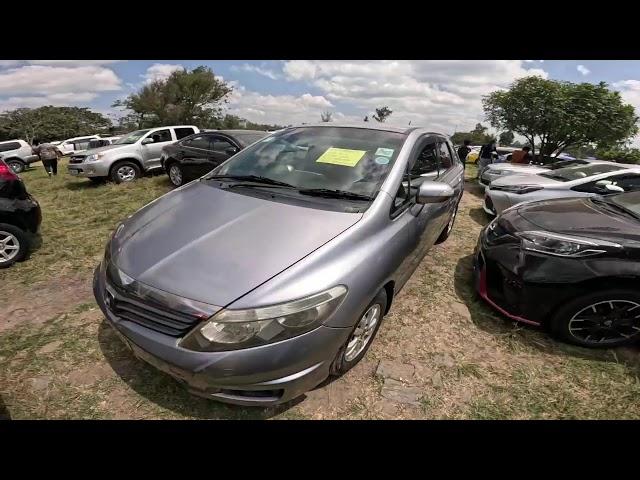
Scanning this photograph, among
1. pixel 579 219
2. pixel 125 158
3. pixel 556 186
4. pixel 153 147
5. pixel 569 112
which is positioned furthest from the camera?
pixel 569 112

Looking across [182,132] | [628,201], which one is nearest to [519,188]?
[628,201]

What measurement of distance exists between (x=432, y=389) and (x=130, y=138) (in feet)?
32.0

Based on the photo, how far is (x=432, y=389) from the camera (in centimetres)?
220

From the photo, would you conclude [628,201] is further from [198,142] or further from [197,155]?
[198,142]

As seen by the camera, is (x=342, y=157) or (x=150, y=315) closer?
(x=150, y=315)

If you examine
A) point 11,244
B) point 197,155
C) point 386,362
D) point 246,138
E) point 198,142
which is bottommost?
point 11,244

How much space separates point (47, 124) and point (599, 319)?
65.8 m

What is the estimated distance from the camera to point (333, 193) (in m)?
2.30

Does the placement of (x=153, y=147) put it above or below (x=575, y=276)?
below

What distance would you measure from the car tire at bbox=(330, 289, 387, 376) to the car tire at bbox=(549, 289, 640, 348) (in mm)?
1434

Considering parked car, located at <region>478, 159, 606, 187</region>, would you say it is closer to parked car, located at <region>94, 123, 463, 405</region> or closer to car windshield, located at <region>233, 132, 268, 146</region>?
car windshield, located at <region>233, 132, 268, 146</region>

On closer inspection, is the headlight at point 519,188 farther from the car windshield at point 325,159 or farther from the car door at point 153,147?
the car door at point 153,147
